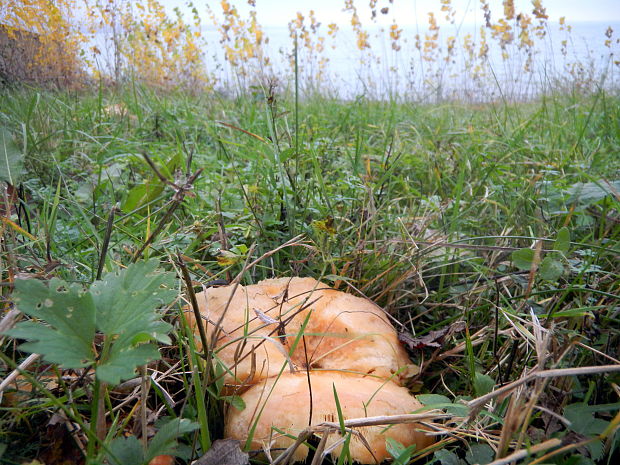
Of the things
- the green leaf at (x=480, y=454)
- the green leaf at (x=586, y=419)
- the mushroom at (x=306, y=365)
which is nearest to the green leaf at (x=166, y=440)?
the mushroom at (x=306, y=365)

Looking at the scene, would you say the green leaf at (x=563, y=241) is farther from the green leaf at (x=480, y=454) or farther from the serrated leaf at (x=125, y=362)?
the serrated leaf at (x=125, y=362)

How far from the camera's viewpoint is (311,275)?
60.5 inches

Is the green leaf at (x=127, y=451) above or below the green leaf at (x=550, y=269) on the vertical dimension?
below

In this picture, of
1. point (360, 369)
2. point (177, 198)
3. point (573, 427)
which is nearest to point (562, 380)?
point (573, 427)

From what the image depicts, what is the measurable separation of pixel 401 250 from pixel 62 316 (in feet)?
3.65

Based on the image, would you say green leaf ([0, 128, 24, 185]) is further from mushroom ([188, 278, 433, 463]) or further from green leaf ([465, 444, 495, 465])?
green leaf ([465, 444, 495, 465])

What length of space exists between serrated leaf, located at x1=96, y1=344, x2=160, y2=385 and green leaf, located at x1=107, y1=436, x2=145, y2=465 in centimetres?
17

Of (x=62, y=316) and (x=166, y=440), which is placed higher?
(x=62, y=316)

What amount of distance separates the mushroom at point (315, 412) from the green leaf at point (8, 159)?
0.90 meters

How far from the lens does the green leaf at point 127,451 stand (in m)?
0.73

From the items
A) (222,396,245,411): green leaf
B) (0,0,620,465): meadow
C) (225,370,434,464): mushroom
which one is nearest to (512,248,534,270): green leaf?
(0,0,620,465): meadow

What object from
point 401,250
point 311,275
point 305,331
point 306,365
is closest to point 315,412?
point 306,365

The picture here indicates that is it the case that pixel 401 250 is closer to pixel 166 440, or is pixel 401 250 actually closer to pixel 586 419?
pixel 586 419

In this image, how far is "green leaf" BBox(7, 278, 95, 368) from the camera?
650mm
